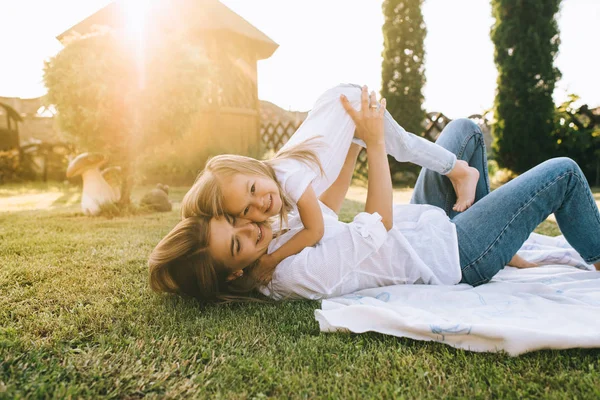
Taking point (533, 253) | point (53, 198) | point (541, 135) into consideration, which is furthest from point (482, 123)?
point (53, 198)

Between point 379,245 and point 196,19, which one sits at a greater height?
point 196,19

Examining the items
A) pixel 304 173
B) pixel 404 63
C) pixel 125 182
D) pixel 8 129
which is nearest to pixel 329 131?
pixel 304 173

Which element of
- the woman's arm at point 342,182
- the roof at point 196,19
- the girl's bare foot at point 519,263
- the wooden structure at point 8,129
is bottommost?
the girl's bare foot at point 519,263

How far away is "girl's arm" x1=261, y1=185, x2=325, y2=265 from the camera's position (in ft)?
5.87

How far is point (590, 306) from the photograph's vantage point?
1.64 m

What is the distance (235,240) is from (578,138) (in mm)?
8586

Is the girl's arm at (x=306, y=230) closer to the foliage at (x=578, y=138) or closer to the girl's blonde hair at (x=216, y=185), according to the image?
the girl's blonde hair at (x=216, y=185)

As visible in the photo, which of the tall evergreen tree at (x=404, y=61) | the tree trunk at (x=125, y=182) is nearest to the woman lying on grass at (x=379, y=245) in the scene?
the tree trunk at (x=125, y=182)

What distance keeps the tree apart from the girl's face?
3186 millimetres

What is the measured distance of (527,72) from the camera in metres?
8.18

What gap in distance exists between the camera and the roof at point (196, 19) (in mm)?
9367

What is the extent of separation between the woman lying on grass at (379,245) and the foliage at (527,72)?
23.0 feet

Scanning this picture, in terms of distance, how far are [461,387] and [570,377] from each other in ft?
1.00

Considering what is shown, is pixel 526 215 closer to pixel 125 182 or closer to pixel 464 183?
pixel 464 183
